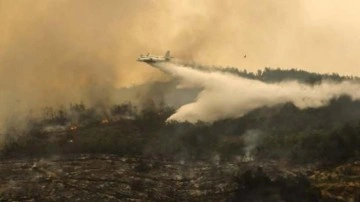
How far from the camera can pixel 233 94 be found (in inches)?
3880

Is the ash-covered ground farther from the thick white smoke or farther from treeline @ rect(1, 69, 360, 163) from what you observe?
the thick white smoke

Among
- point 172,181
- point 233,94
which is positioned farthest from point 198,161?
point 233,94

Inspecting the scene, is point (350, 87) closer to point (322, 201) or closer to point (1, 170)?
point (322, 201)

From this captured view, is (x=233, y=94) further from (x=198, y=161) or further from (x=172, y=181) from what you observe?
(x=172, y=181)

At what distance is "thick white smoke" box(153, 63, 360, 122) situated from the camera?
98.2 metres

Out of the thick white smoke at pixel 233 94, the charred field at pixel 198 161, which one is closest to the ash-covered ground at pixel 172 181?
the charred field at pixel 198 161

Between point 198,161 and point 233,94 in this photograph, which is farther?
point 233,94

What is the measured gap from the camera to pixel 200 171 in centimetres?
8438

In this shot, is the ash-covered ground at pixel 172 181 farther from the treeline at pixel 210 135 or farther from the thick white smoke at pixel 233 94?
the thick white smoke at pixel 233 94

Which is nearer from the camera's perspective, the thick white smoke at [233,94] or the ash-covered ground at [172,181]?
the ash-covered ground at [172,181]

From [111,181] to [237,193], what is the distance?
1977 cm

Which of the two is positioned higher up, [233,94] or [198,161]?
[233,94]

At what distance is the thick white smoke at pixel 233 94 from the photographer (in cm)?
9819

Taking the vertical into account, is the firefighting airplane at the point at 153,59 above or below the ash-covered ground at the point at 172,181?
above
